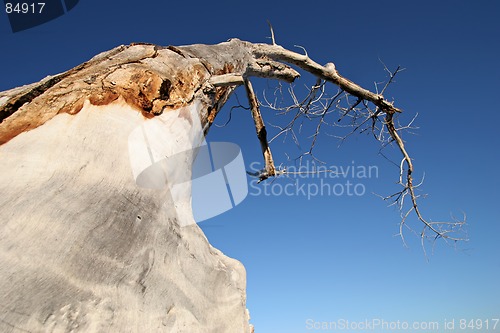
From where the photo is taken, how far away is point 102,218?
4.91ft

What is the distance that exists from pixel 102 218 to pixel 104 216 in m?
0.01

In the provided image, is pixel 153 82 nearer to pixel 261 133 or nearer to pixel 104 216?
pixel 104 216

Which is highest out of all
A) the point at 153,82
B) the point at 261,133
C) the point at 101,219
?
the point at 261,133

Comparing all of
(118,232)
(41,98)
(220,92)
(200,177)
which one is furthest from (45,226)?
(220,92)

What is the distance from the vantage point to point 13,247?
4.14ft

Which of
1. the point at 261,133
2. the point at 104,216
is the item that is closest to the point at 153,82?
the point at 104,216

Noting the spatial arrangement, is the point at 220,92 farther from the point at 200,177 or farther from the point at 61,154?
the point at 61,154

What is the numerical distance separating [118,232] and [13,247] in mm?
359

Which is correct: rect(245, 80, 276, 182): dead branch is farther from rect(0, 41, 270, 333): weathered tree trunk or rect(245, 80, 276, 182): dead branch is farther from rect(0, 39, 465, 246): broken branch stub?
rect(0, 41, 270, 333): weathered tree trunk

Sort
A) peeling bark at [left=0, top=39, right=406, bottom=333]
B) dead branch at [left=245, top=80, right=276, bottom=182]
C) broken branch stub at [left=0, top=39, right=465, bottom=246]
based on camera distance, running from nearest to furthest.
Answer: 1. peeling bark at [left=0, top=39, right=406, bottom=333]
2. broken branch stub at [left=0, top=39, right=465, bottom=246]
3. dead branch at [left=245, top=80, right=276, bottom=182]

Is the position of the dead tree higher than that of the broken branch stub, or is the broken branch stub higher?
the broken branch stub

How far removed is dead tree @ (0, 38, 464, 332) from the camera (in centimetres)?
129

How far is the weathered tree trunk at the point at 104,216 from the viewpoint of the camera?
1295 millimetres

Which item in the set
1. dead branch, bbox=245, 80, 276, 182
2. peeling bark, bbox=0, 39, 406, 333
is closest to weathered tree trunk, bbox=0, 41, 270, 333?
peeling bark, bbox=0, 39, 406, 333
